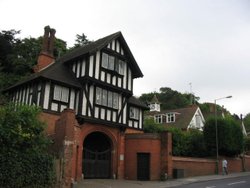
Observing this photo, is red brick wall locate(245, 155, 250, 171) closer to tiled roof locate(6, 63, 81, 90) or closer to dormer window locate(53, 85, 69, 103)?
tiled roof locate(6, 63, 81, 90)

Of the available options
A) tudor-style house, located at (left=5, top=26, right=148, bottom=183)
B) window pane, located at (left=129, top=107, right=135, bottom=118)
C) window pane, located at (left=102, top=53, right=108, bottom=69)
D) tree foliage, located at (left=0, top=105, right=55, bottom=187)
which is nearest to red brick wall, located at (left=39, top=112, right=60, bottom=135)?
tudor-style house, located at (left=5, top=26, right=148, bottom=183)

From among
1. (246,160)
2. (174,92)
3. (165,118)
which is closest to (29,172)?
(246,160)

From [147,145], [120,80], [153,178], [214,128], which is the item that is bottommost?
[153,178]

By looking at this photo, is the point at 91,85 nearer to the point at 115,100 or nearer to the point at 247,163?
the point at 115,100

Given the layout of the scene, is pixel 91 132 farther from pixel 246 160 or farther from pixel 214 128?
pixel 246 160

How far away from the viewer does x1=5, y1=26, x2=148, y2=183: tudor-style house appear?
27.2m

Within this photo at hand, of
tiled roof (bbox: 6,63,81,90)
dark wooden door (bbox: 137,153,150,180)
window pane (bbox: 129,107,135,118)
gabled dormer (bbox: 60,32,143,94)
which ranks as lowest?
dark wooden door (bbox: 137,153,150,180)

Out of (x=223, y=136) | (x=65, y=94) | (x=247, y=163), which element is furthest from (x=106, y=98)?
(x=247, y=163)

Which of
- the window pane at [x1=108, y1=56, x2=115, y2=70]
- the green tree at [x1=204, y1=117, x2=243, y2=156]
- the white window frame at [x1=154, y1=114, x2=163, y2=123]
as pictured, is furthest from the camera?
the white window frame at [x1=154, y1=114, x2=163, y2=123]

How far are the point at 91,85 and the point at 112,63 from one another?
9.61ft

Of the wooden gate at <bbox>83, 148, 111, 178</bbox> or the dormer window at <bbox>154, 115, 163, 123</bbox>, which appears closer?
the wooden gate at <bbox>83, 148, 111, 178</bbox>

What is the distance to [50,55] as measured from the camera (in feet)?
114

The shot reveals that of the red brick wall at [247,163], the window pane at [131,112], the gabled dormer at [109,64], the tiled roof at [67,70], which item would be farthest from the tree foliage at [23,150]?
the red brick wall at [247,163]

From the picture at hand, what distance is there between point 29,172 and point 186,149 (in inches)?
956
